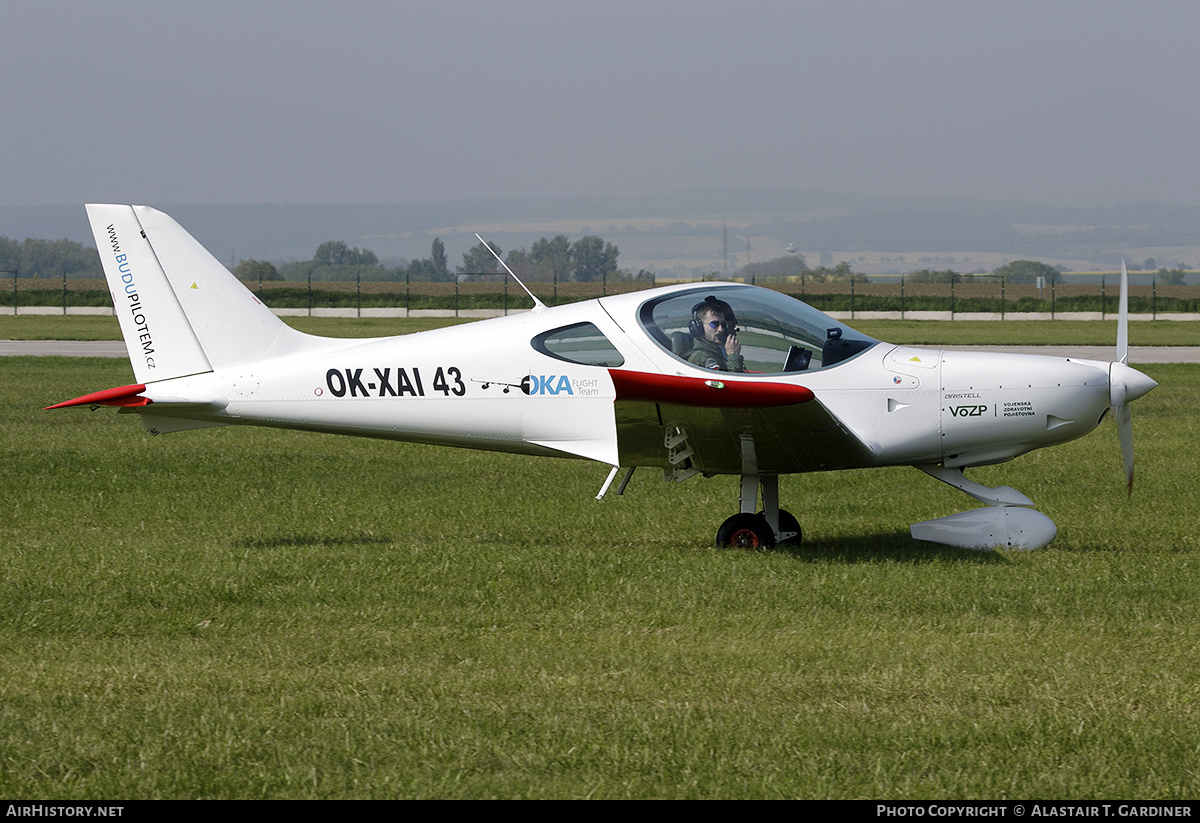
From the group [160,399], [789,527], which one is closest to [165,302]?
[160,399]

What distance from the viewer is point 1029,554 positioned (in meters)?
8.53

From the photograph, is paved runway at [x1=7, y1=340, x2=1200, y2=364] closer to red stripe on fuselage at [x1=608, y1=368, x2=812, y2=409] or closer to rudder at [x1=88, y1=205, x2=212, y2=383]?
rudder at [x1=88, y1=205, x2=212, y2=383]

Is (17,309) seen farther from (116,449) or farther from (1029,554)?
(1029,554)

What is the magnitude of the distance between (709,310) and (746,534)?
1720 mm

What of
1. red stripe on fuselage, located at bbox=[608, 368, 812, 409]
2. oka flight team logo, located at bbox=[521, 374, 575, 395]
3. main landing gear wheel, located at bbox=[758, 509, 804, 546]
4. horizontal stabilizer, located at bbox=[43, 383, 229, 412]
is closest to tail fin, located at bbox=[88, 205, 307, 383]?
horizontal stabilizer, located at bbox=[43, 383, 229, 412]

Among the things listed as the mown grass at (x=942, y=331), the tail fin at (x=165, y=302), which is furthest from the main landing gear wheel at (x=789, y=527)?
the mown grass at (x=942, y=331)

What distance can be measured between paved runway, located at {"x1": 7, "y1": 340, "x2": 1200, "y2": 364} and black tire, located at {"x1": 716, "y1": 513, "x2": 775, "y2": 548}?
20.6 m

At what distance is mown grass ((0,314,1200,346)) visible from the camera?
120ft

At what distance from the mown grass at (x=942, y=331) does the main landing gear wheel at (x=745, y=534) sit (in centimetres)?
2693

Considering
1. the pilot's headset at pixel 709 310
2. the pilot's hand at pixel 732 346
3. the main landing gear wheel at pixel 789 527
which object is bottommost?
the main landing gear wheel at pixel 789 527

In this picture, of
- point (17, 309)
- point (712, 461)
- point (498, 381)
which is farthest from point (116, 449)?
point (17, 309)

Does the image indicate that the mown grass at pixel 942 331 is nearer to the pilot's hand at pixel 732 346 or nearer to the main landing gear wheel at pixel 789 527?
the main landing gear wheel at pixel 789 527

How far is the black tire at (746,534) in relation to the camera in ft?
29.1

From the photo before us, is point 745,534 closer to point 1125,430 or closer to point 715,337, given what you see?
point 715,337
